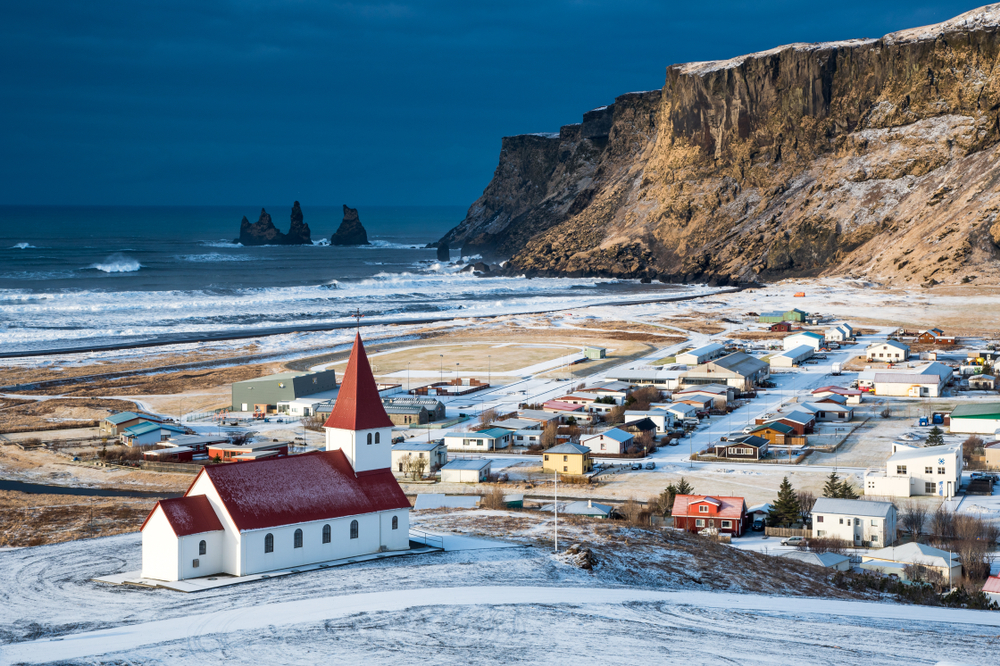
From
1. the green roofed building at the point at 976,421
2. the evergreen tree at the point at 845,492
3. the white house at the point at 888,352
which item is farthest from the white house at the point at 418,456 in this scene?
the white house at the point at 888,352

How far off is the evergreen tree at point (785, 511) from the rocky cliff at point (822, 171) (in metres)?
87.3

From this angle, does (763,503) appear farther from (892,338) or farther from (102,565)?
(892,338)

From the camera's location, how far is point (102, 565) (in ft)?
97.3

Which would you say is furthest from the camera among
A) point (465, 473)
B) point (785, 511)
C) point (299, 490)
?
point (465, 473)

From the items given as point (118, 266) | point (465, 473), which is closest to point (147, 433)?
point (465, 473)

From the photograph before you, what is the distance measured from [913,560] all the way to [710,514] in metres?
7.49

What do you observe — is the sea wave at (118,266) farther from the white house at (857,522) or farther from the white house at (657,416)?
the white house at (857,522)

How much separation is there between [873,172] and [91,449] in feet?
393

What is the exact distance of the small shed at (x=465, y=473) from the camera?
46188 millimetres

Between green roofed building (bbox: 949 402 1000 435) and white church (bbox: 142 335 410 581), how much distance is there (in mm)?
34410

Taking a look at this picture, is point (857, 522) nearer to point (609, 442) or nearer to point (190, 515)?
point (609, 442)

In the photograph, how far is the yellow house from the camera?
4769cm

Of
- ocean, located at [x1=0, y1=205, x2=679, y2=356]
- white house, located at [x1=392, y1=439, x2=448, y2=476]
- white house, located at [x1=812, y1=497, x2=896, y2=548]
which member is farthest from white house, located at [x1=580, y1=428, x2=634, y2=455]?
ocean, located at [x1=0, y1=205, x2=679, y2=356]

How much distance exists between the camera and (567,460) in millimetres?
47906
